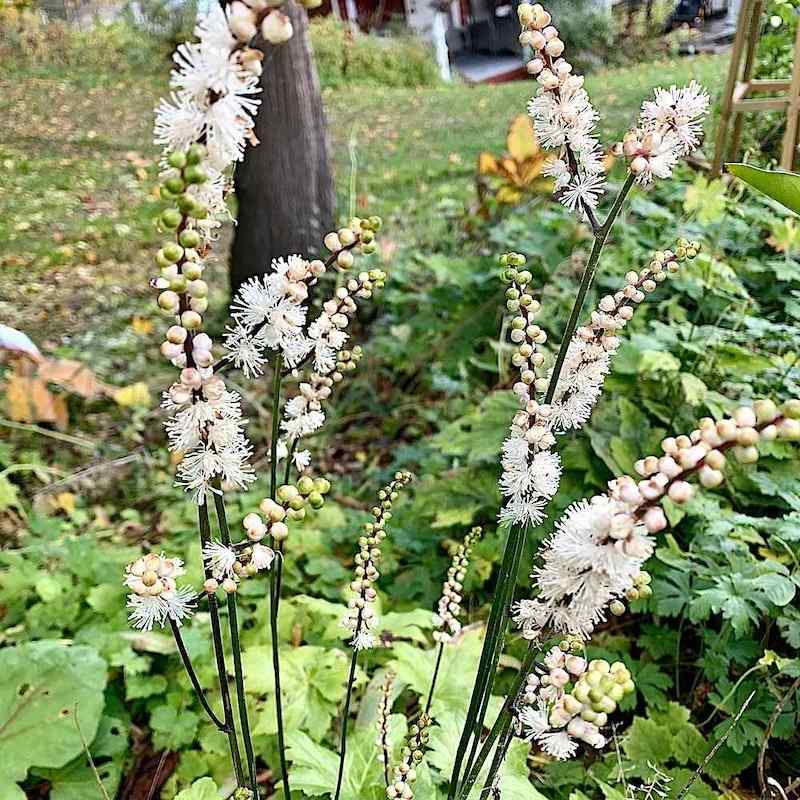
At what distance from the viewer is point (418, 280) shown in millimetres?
3371

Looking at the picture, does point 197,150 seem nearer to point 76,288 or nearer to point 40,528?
point 40,528

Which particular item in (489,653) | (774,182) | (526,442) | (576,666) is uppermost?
(774,182)

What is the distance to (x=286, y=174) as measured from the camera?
3449 millimetres

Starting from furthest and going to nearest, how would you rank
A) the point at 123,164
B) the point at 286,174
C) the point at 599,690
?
the point at 123,164, the point at 286,174, the point at 599,690

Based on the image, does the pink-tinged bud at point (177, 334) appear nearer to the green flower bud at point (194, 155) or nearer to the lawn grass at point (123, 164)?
the green flower bud at point (194, 155)

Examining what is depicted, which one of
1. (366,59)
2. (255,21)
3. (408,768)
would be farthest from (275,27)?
(366,59)

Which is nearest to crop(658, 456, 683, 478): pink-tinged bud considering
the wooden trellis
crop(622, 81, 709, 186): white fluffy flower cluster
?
crop(622, 81, 709, 186): white fluffy flower cluster

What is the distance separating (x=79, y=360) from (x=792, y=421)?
3.34 meters

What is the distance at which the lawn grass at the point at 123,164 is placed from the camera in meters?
4.08

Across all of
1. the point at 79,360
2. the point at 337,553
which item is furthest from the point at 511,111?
the point at 337,553

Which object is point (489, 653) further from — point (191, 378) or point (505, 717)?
point (191, 378)

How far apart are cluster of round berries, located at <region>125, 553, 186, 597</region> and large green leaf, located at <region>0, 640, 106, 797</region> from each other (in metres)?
0.94

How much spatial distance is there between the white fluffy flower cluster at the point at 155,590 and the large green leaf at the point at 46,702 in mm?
928

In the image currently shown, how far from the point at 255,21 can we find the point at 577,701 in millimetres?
537
